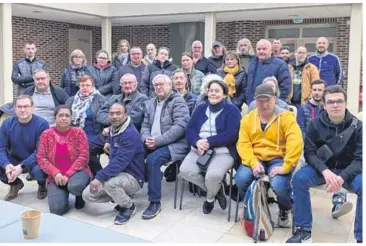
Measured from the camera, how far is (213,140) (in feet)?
11.3

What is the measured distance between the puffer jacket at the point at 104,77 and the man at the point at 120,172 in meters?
1.62

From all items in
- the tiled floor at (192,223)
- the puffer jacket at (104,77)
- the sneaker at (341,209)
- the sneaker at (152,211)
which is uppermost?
the puffer jacket at (104,77)

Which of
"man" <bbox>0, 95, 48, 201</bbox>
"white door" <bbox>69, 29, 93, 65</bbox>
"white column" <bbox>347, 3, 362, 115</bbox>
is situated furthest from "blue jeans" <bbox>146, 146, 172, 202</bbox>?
"white door" <bbox>69, 29, 93, 65</bbox>

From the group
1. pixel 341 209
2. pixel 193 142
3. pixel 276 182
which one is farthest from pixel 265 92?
pixel 341 209

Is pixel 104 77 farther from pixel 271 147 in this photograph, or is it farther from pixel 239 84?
pixel 271 147

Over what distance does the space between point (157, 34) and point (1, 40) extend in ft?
16.7

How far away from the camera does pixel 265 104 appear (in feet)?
10.3

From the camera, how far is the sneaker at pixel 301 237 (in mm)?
2875

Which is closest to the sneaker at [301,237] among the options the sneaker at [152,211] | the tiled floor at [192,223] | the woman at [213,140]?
the tiled floor at [192,223]

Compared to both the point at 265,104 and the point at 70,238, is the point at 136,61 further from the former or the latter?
the point at 70,238

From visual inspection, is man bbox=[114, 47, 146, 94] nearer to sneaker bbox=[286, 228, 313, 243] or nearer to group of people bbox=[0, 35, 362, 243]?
group of people bbox=[0, 35, 362, 243]

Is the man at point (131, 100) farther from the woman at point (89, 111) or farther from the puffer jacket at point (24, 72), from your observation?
the puffer jacket at point (24, 72)

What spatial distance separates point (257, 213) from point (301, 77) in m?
2.68

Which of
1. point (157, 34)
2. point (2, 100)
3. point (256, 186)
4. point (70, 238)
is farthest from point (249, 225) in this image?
point (157, 34)
